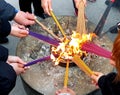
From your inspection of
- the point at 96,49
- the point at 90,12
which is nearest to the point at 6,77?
the point at 96,49

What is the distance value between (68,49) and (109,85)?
1.21 ft

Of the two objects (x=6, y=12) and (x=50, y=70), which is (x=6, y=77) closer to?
(x=50, y=70)

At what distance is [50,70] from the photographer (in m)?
1.75

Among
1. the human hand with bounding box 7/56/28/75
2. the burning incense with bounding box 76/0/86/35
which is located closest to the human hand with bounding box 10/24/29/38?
the human hand with bounding box 7/56/28/75

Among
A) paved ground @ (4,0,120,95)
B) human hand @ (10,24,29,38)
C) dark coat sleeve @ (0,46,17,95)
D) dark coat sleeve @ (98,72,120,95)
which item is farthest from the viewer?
paved ground @ (4,0,120,95)

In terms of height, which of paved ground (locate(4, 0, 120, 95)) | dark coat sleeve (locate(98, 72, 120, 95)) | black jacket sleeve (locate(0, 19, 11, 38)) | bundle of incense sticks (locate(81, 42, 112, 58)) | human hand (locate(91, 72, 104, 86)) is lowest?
paved ground (locate(4, 0, 120, 95))

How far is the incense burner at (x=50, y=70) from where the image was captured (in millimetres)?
1665

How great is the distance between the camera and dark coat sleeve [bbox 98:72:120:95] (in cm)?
143

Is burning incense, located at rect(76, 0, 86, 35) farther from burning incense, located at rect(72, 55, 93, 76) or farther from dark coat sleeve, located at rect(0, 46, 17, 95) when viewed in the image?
dark coat sleeve, located at rect(0, 46, 17, 95)

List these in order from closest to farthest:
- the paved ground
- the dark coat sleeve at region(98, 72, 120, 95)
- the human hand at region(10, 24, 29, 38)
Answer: the dark coat sleeve at region(98, 72, 120, 95) < the human hand at region(10, 24, 29, 38) < the paved ground

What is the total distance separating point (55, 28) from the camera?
1971mm

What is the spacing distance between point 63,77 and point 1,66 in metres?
0.40

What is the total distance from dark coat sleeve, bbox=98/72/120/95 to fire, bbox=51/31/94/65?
27 centimetres

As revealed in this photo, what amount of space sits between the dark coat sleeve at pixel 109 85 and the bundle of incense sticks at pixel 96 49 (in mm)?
147
